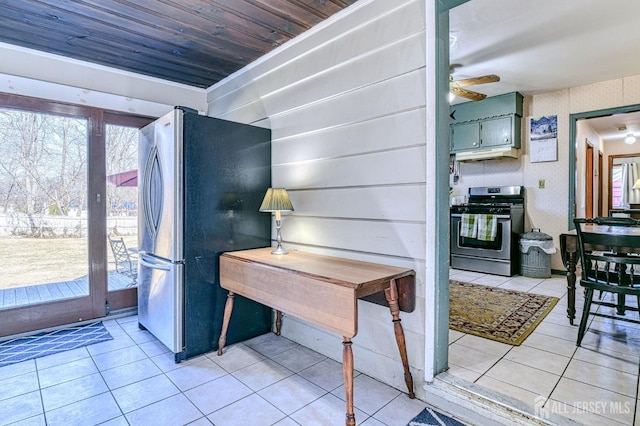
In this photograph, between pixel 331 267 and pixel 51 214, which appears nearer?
pixel 331 267

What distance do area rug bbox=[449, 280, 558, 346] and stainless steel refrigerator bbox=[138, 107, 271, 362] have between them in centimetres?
173

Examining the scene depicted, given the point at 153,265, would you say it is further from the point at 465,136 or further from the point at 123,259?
the point at 465,136

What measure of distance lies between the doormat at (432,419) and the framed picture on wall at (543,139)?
4111mm

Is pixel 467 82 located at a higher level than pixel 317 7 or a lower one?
lower

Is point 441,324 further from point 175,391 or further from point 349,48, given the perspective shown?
point 349,48

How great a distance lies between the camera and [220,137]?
8.38ft

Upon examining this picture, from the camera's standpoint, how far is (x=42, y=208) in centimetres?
302

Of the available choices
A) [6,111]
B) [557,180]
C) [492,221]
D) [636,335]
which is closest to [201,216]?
[6,111]

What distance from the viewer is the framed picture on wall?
4.48m

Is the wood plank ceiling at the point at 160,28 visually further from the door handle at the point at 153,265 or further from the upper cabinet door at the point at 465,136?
the upper cabinet door at the point at 465,136

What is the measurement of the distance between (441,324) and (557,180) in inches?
146

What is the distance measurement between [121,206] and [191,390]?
220cm

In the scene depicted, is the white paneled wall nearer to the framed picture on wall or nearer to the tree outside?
the tree outside

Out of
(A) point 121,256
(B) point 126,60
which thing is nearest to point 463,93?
(B) point 126,60
